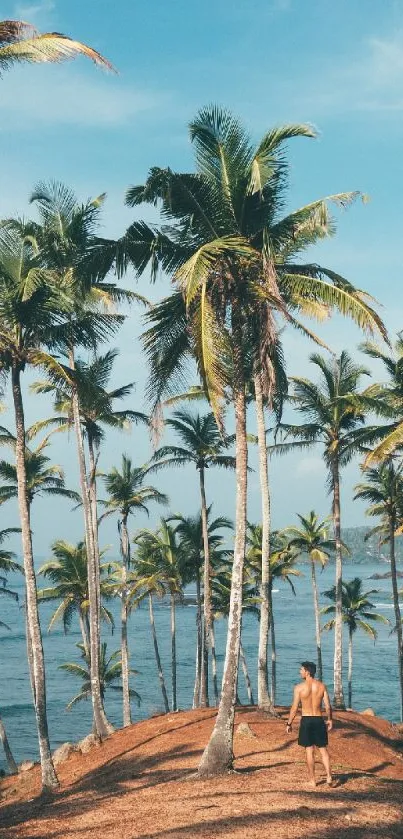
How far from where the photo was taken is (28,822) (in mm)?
13359

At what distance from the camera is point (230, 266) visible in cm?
1533

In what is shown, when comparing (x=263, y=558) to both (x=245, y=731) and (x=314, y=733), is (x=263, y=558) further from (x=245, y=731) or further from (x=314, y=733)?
(x=314, y=733)

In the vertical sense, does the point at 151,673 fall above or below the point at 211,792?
below

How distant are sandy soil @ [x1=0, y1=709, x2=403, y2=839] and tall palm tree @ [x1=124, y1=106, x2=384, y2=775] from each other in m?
1.47

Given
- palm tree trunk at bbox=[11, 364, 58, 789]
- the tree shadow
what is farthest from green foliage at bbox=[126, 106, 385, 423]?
the tree shadow

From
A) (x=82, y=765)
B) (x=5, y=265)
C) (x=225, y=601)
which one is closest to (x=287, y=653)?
(x=225, y=601)

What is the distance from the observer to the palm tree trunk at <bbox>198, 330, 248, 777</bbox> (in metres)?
14.0

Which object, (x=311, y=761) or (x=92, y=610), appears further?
(x=92, y=610)

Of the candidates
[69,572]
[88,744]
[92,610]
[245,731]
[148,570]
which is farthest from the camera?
[148,570]

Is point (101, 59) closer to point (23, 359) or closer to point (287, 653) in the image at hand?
point (23, 359)

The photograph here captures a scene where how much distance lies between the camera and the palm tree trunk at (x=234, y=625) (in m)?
14.0

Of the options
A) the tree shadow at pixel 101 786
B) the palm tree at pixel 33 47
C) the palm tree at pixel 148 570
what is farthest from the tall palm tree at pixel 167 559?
the palm tree at pixel 33 47

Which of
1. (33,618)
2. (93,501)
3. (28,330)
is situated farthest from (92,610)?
(28,330)

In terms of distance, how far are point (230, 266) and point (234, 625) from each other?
661 centimetres
